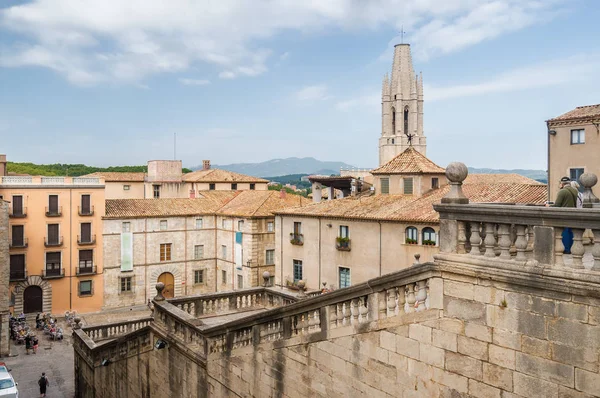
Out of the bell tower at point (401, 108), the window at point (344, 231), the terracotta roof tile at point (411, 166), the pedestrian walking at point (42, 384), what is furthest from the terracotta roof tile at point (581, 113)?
the bell tower at point (401, 108)

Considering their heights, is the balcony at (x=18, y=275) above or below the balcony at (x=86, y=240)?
below

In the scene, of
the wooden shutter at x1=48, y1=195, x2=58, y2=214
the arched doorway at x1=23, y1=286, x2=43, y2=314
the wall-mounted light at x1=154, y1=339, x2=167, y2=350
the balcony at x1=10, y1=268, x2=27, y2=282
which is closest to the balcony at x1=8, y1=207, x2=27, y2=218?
the wooden shutter at x1=48, y1=195, x2=58, y2=214

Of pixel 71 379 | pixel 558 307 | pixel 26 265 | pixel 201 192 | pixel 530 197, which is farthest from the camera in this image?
pixel 201 192

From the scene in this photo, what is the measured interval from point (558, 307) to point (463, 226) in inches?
65.2

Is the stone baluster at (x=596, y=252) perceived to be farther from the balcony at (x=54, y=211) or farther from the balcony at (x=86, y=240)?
the balcony at (x=54, y=211)

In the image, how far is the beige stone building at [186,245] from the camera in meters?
48.4

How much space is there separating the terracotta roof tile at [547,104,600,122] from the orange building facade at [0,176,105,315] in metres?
38.2

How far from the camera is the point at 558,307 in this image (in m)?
6.29

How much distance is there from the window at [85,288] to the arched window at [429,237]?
3184 cm

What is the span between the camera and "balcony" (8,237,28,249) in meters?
43.8

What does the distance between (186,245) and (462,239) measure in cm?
4670

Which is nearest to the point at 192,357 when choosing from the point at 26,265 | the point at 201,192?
the point at 26,265

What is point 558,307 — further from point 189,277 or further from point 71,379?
point 189,277

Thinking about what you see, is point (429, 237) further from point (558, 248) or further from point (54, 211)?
point (54, 211)
